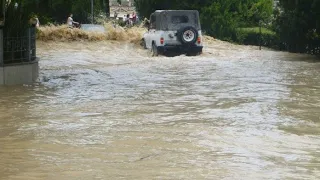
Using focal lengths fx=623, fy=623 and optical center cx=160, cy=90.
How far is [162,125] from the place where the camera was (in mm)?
9281

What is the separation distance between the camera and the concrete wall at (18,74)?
1385 cm

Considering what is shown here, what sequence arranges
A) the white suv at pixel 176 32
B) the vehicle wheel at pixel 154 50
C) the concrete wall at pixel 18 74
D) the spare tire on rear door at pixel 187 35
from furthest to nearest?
the vehicle wheel at pixel 154 50, the white suv at pixel 176 32, the spare tire on rear door at pixel 187 35, the concrete wall at pixel 18 74

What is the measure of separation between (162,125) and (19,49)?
6.39 meters

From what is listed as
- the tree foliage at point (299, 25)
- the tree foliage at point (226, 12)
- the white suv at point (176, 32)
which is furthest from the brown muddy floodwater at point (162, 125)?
the tree foliage at point (226, 12)

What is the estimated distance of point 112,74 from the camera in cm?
1725

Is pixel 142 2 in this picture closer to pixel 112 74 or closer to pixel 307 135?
pixel 112 74

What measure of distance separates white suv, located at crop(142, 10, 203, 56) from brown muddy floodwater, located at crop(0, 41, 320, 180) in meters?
4.45

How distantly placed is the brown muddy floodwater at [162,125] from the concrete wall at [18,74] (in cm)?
29

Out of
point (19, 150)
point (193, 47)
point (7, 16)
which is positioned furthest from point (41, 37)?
point (19, 150)

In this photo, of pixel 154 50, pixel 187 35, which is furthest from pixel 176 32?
pixel 154 50

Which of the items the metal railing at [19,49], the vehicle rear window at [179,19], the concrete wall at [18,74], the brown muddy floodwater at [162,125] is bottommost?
the brown muddy floodwater at [162,125]

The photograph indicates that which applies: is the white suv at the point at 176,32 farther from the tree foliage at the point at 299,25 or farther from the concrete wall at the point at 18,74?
the concrete wall at the point at 18,74

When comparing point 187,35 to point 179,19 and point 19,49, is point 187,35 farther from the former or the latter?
point 19,49

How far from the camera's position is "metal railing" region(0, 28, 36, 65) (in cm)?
1409
